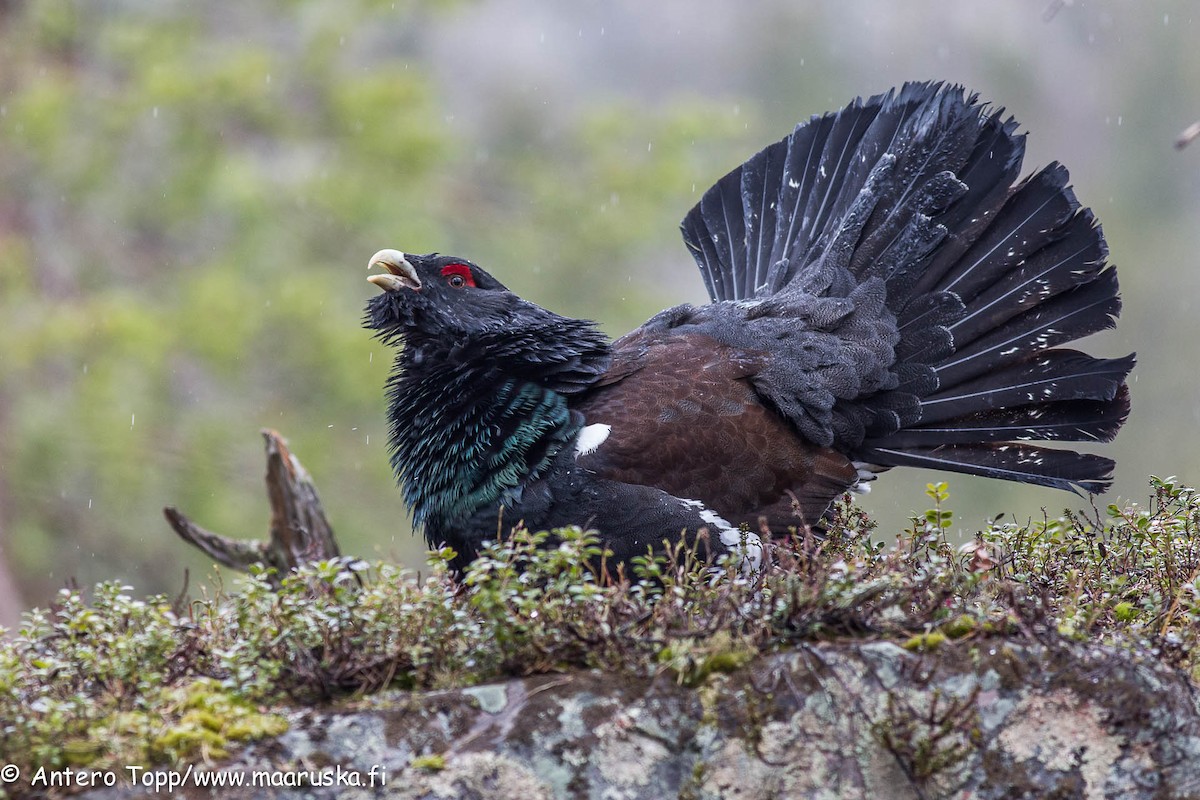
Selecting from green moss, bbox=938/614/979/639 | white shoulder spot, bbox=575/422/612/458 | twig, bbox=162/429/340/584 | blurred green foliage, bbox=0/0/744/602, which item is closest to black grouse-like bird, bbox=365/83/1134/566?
white shoulder spot, bbox=575/422/612/458

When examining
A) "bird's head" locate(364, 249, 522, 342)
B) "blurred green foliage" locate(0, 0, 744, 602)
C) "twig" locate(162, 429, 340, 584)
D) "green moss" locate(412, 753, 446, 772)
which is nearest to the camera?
"green moss" locate(412, 753, 446, 772)

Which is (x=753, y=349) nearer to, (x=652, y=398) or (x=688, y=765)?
(x=652, y=398)

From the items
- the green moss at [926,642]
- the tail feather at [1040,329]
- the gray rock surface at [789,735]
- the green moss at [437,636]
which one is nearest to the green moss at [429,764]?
the gray rock surface at [789,735]

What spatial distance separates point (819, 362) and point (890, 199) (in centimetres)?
92

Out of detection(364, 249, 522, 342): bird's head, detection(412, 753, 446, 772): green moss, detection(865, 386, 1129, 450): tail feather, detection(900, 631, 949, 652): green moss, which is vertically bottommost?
detection(412, 753, 446, 772): green moss

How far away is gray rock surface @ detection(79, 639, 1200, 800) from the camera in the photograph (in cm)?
285

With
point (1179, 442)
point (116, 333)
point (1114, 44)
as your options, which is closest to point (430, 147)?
point (116, 333)

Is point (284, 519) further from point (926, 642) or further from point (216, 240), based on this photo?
point (216, 240)

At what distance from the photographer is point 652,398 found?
15.9 ft

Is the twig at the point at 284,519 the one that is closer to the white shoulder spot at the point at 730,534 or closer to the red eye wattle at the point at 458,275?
the red eye wattle at the point at 458,275

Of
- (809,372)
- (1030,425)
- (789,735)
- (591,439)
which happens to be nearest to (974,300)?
(1030,425)

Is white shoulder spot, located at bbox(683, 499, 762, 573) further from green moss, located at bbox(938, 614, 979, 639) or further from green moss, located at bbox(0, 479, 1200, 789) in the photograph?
green moss, located at bbox(938, 614, 979, 639)

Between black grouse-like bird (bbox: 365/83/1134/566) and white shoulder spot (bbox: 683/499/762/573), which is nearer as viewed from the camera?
white shoulder spot (bbox: 683/499/762/573)

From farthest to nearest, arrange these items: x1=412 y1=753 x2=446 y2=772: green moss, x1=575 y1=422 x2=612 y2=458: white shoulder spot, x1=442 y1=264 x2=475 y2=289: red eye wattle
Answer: x1=442 y1=264 x2=475 y2=289: red eye wattle → x1=575 y1=422 x2=612 y2=458: white shoulder spot → x1=412 y1=753 x2=446 y2=772: green moss
